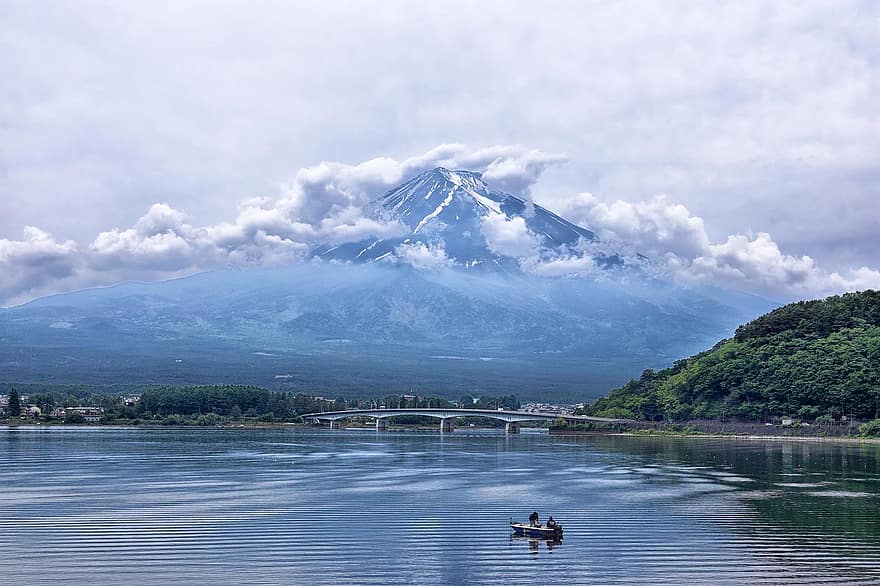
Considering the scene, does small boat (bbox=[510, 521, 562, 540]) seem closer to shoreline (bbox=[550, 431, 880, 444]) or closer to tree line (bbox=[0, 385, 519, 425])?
shoreline (bbox=[550, 431, 880, 444])

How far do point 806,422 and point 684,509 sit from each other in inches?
1998

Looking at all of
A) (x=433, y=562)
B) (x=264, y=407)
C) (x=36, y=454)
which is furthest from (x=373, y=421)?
(x=433, y=562)

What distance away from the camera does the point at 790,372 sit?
86.1m

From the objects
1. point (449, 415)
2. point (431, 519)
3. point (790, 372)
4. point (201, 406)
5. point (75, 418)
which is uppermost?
point (790, 372)

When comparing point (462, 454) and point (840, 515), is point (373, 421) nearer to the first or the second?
point (462, 454)

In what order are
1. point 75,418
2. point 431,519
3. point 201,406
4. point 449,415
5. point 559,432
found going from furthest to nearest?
1. point 201,406
2. point 449,415
3. point 75,418
4. point 559,432
5. point 431,519

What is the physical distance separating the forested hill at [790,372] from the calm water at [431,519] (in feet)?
68.2

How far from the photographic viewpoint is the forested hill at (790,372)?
81.9m

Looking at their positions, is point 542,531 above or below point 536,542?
above

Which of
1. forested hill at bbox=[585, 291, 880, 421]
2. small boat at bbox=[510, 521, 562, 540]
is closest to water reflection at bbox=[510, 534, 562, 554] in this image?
small boat at bbox=[510, 521, 562, 540]

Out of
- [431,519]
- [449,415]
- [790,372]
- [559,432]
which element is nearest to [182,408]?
[449,415]

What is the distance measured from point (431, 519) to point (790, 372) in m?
58.8

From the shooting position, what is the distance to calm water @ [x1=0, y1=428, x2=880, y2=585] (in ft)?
82.8

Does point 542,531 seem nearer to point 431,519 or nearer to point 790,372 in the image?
point 431,519
